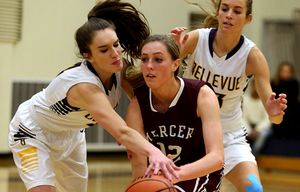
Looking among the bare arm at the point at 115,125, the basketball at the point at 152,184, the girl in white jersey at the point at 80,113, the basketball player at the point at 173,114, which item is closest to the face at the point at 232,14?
the girl in white jersey at the point at 80,113

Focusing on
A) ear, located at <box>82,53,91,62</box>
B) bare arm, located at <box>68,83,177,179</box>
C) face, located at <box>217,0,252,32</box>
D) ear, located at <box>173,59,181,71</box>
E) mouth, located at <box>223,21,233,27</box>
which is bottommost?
bare arm, located at <box>68,83,177,179</box>

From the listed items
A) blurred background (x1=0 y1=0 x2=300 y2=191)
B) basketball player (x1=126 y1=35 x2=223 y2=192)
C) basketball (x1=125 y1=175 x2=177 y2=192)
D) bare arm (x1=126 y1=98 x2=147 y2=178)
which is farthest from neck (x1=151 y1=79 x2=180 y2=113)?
blurred background (x1=0 y1=0 x2=300 y2=191)

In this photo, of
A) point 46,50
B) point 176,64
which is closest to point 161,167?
point 176,64

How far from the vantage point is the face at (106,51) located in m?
4.38

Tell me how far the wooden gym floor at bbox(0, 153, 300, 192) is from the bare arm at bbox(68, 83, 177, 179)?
404cm

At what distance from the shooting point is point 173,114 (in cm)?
433

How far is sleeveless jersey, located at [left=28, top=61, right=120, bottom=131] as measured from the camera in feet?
14.8

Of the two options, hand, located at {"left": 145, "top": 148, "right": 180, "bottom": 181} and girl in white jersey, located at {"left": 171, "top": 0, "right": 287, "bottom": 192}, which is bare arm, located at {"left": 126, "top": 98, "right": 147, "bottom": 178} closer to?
hand, located at {"left": 145, "top": 148, "right": 180, "bottom": 181}

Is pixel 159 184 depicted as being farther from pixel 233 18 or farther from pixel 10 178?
pixel 10 178

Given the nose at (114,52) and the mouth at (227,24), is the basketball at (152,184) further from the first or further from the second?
the mouth at (227,24)

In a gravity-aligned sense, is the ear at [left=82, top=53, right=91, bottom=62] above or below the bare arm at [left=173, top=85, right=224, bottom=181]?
above

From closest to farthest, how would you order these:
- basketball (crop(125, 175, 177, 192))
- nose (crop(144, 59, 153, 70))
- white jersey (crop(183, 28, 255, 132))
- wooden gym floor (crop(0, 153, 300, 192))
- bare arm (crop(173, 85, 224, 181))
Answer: basketball (crop(125, 175, 177, 192))
bare arm (crop(173, 85, 224, 181))
nose (crop(144, 59, 153, 70))
white jersey (crop(183, 28, 255, 132))
wooden gym floor (crop(0, 153, 300, 192))

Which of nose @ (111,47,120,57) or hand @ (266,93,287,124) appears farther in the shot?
hand @ (266,93,287,124)

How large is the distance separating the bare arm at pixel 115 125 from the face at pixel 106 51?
170 millimetres
